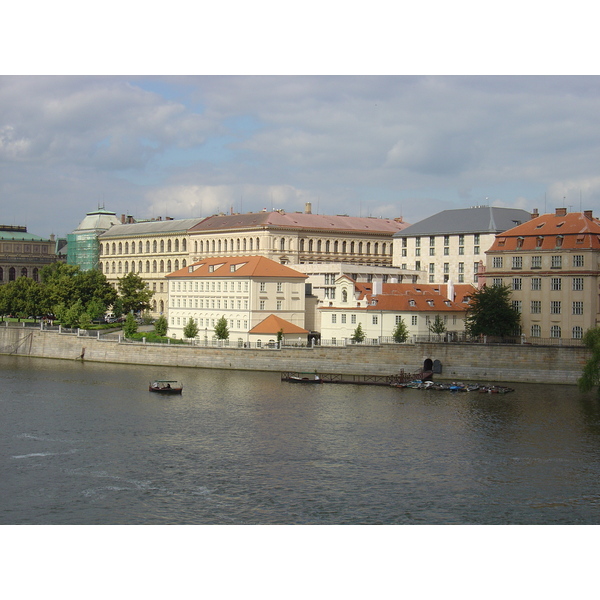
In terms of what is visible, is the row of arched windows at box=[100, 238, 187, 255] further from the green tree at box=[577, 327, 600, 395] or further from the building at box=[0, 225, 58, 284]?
the green tree at box=[577, 327, 600, 395]

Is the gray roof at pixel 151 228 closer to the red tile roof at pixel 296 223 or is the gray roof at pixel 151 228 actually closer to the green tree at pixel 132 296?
the red tile roof at pixel 296 223

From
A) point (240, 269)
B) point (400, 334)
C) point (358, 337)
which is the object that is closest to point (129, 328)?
point (240, 269)

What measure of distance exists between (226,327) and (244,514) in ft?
183

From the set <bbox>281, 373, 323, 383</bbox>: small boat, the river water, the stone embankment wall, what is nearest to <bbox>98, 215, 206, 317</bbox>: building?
the stone embankment wall

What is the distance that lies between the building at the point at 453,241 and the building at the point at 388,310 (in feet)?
40.6

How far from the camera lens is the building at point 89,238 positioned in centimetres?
16138

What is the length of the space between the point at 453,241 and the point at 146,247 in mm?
58524

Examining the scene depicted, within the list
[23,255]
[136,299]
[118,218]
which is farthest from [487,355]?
[23,255]

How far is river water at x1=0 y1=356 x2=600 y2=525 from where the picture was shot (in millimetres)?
40531

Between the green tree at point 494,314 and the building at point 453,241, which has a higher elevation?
the building at point 453,241

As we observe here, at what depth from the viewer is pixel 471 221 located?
10712 centimetres

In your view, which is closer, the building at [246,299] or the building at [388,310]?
the building at [388,310]

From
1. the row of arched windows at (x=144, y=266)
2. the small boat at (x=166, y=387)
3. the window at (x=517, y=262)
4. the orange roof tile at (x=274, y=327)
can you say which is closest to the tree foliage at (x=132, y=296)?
the row of arched windows at (x=144, y=266)

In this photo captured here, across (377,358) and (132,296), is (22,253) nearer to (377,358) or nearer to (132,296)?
(132,296)
